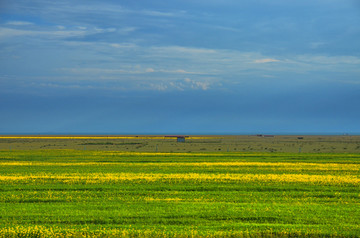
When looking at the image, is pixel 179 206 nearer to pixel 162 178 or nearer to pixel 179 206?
pixel 179 206

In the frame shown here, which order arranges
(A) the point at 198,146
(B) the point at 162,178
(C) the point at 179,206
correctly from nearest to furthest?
(C) the point at 179,206, (B) the point at 162,178, (A) the point at 198,146

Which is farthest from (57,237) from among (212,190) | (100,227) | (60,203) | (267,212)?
(212,190)

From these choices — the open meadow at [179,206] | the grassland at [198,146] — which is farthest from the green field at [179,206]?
the grassland at [198,146]

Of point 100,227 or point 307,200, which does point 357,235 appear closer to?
point 307,200

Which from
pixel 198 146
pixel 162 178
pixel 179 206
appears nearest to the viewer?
pixel 179 206

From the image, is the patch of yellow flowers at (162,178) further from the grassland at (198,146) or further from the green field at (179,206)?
the grassland at (198,146)

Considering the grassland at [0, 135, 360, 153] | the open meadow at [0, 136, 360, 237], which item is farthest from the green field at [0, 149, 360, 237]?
the grassland at [0, 135, 360, 153]

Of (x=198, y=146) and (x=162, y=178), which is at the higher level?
(x=162, y=178)

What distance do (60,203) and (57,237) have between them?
18.7 feet

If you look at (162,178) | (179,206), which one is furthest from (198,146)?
(179,206)

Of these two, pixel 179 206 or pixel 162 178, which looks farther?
pixel 162 178

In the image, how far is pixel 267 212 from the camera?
638 inches

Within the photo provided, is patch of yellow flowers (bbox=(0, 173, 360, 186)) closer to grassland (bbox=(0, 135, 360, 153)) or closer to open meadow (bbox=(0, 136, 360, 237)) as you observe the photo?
open meadow (bbox=(0, 136, 360, 237))

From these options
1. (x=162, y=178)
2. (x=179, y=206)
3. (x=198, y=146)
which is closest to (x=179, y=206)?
(x=179, y=206)
